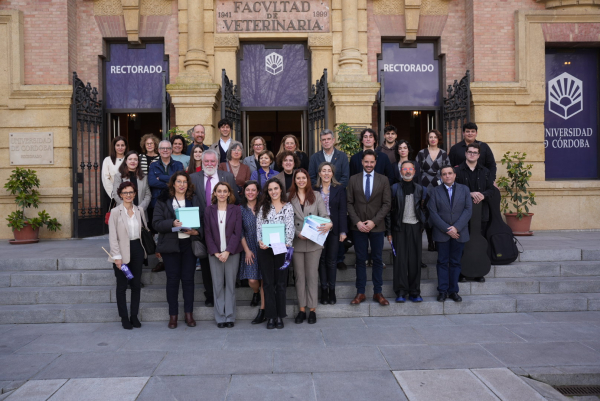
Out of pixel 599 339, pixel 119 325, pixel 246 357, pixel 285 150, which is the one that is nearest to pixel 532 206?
pixel 599 339

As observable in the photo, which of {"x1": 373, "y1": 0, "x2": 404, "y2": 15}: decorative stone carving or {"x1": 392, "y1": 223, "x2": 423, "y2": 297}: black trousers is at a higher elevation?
{"x1": 373, "y1": 0, "x2": 404, "y2": 15}: decorative stone carving

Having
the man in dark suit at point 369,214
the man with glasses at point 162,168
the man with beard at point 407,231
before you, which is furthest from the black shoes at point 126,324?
the man with beard at point 407,231

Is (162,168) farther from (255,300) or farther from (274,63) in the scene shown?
(274,63)

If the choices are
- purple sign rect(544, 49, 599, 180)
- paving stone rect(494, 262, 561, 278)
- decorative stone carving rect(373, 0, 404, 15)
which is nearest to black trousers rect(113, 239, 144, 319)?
A: paving stone rect(494, 262, 561, 278)

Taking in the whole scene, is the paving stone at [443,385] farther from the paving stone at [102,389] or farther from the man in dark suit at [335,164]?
the man in dark suit at [335,164]

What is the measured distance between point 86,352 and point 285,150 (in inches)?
148

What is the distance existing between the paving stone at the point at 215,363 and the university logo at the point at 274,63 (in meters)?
8.40

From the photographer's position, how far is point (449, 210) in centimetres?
A: 669

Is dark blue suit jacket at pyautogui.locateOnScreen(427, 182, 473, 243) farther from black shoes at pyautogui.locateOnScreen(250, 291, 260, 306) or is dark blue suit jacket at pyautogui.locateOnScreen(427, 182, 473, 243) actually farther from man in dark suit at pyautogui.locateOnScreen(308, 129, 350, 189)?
black shoes at pyautogui.locateOnScreen(250, 291, 260, 306)

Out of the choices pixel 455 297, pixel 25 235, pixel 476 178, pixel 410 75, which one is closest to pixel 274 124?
pixel 410 75

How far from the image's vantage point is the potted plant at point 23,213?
1026cm

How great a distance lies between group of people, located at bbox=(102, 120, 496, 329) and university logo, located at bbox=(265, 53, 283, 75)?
4935 millimetres

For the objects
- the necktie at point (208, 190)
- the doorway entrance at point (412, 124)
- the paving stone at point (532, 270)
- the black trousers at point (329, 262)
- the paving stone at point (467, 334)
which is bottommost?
the paving stone at point (467, 334)

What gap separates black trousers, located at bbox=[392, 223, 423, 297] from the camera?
22.0ft
